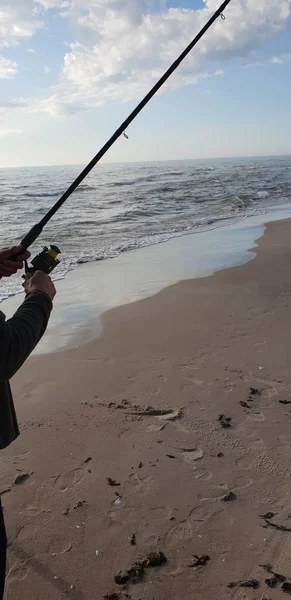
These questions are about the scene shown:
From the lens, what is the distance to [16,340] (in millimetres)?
1433

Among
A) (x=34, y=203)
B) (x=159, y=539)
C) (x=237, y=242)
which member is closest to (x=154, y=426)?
(x=159, y=539)

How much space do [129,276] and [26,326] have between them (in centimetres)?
659

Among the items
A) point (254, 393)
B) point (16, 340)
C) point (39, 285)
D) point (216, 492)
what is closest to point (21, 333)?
point (16, 340)

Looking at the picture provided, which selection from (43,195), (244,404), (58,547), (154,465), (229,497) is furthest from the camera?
(43,195)

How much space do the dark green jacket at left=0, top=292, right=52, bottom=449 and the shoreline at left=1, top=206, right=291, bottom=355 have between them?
3164 mm

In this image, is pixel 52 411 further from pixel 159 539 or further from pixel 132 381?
pixel 159 539

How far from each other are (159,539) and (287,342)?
9.20 feet

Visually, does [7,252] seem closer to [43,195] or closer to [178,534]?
[178,534]

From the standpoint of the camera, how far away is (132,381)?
4043 mm

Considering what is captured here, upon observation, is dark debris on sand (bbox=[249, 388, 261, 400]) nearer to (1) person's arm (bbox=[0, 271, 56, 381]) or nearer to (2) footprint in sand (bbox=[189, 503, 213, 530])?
(2) footprint in sand (bbox=[189, 503, 213, 530])

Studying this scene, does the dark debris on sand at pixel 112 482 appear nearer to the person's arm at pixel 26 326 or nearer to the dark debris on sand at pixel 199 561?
the dark debris on sand at pixel 199 561

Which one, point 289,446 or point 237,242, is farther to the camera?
point 237,242

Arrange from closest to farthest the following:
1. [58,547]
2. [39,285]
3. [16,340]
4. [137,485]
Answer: [16,340] → [39,285] → [58,547] → [137,485]

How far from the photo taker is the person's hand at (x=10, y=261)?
183cm
